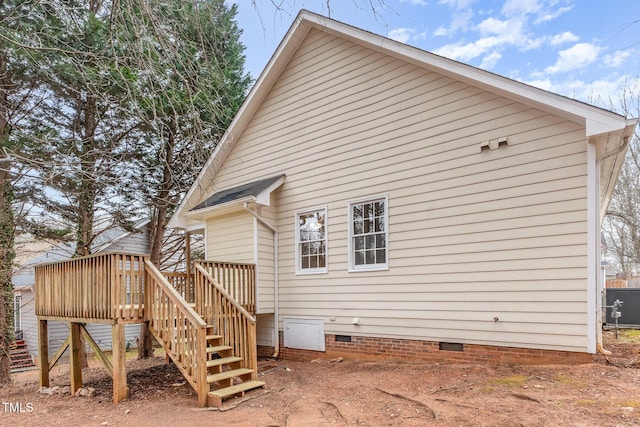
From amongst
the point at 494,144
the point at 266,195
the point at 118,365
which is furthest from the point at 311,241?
the point at 118,365

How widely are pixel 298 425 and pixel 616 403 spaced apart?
3.35 m

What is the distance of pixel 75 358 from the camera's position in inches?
267

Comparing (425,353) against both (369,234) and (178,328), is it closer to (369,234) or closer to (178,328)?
(369,234)

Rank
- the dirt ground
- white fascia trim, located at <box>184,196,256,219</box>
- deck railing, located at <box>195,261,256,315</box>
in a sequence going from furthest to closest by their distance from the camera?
1. white fascia trim, located at <box>184,196,256,219</box>
2. deck railing, located at <box>195,261,256,315</box>
3. the dirt ground

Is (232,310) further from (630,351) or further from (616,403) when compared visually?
(630,351)

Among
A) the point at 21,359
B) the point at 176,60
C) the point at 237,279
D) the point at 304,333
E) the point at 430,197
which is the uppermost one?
the point at 176,60

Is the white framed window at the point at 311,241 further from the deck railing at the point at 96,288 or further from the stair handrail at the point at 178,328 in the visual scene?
the deck railing at the point at 96,288

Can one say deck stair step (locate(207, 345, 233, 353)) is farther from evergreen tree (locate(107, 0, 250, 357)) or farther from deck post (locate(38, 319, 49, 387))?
deck post (locate(38, 319, 49, 387))

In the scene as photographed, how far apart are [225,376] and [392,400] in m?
2.35

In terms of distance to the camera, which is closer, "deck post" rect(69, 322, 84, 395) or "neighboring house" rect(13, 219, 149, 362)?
"deck post" rect(69, 322, 84, 395)

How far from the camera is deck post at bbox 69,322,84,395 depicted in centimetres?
665

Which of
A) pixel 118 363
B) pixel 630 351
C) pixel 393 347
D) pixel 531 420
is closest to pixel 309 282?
pixel 393 347

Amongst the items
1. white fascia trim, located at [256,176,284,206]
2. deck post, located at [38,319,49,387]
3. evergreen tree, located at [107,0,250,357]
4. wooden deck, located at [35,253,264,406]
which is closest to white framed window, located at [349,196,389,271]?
white fascia trim, located at [256,176,284,206]

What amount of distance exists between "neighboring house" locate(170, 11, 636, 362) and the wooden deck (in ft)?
6.25
